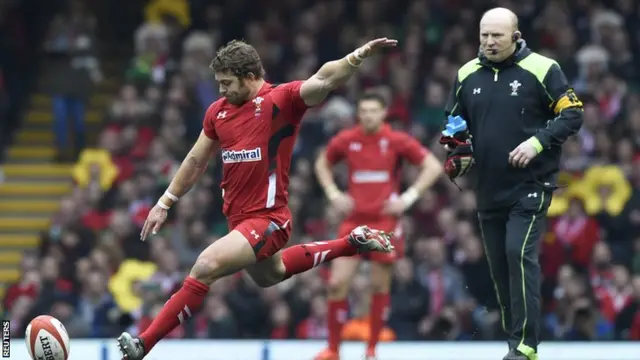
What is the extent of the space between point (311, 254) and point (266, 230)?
1.83ft

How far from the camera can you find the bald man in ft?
33.1

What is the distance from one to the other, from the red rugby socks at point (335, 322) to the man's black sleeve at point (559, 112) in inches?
112

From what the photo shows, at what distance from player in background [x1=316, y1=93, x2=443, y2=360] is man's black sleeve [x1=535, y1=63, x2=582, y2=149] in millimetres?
2686

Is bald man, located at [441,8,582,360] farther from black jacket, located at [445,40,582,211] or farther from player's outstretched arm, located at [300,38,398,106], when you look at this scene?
player's outstretched arm, located at [300,38,398,106]

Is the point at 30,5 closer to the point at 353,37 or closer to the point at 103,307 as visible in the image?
the point at 353,37

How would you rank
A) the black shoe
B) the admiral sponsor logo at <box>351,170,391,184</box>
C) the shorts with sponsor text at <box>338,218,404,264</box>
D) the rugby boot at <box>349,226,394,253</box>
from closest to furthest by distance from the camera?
the black shoe → the rugby boot at <box>349,226,394,253</box> → the shorts with sponsor text at <box>338,218,404,264</box> → the admiral sponsor logo at <box>351,170,391,184</box>

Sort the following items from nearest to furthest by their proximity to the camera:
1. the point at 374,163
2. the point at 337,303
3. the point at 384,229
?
the point at 337,303, the point at 384,229, the point at 374,163

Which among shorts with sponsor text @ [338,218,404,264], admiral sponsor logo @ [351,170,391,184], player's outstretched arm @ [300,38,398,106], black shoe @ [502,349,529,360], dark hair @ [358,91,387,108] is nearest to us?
player's outstretched arm @ [300,38,398,106]

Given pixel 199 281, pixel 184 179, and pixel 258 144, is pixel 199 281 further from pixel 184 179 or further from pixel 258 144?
pixel 258 144

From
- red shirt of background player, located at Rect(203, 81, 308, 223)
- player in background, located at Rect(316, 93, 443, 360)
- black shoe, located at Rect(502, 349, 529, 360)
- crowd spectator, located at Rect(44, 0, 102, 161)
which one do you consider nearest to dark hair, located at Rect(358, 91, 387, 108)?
player in background, located at Rect(316, 93, 443, 360)

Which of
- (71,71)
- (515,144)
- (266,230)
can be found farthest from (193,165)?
(71,71)

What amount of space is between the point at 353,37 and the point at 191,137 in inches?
94.1

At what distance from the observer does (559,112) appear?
32.9ft

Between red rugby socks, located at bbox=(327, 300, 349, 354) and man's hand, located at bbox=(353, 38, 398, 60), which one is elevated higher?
man's hand, located at bbox=(353, 38, 398, 60)
